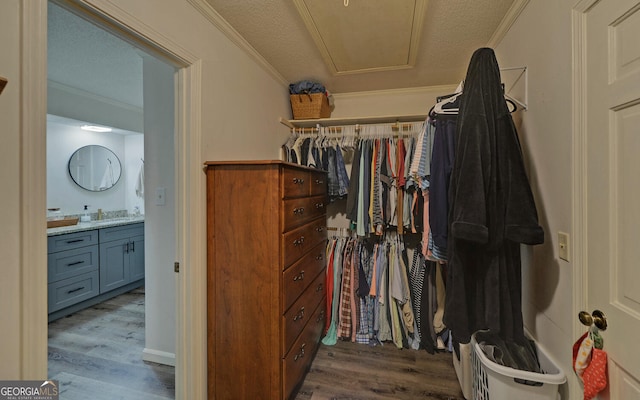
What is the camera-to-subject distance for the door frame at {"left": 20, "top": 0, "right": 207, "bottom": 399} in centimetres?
79

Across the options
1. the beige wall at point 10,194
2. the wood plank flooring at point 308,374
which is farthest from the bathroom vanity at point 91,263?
the beige wall at point 10,194

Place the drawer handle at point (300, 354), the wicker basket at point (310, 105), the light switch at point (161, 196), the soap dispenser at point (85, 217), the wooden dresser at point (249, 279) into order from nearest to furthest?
the wooden dresser at point (249, 279) → the drawer handle at point (300, 354) → the light switch at point (161, 196) → the wicker basket at point (310, 105) → the soap dispenser at point (85, 217)

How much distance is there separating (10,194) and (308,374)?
6.36 ft

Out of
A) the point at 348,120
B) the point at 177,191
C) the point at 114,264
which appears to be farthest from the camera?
the point at 114,264

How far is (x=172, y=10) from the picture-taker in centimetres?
126

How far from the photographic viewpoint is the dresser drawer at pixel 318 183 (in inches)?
75.0

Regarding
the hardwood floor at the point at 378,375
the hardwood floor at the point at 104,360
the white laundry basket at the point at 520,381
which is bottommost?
the hardwood floor at the point at 378,375

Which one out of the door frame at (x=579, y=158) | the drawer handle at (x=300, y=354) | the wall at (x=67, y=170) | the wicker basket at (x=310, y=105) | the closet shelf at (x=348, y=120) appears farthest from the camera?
the wall at (x=67, y=170)

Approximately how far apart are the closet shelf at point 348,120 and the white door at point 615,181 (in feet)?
4.57

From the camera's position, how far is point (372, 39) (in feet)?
5.65

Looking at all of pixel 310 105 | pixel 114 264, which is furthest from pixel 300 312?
pixel 114 264

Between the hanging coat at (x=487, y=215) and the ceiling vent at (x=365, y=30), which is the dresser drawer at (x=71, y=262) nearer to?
the ceiling vent at (x=365, y=30)

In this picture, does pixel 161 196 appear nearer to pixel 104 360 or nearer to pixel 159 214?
pixel 159 214

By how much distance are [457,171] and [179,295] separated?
61.9 inches
